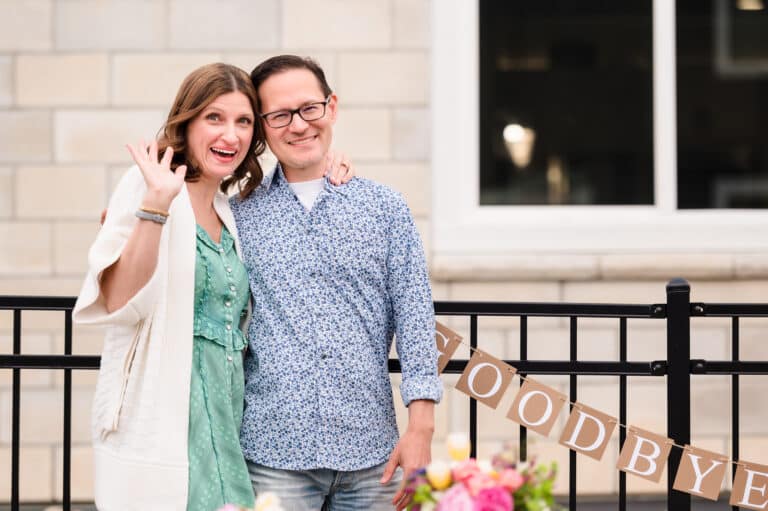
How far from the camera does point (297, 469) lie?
2713mm

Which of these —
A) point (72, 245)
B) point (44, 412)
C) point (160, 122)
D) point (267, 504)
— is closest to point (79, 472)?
point (44, 412)

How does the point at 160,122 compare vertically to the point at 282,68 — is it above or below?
above

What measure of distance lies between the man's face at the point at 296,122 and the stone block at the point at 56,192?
3.18 m

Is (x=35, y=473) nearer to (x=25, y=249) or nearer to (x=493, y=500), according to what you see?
(x=25, y=249)

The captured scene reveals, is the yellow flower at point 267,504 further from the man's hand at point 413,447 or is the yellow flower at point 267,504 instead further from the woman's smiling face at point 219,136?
the woman's smiling face at point 219,136

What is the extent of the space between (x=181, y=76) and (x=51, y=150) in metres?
0.85

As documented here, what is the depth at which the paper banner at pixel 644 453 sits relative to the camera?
10.6 ft

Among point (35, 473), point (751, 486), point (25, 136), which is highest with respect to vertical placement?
point (25, 136)

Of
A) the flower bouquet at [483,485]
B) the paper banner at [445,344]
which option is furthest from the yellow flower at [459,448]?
the paper banner at [445,344]

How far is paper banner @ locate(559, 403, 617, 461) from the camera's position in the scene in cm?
324

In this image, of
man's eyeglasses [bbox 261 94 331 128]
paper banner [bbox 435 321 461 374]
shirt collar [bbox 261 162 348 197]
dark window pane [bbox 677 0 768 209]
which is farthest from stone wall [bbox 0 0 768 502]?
man's eyeglasses [bbox 261 94 331 128]

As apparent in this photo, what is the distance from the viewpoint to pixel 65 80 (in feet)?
18.9

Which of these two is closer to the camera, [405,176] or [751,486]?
[751,486]

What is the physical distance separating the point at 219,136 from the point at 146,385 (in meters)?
0.69
